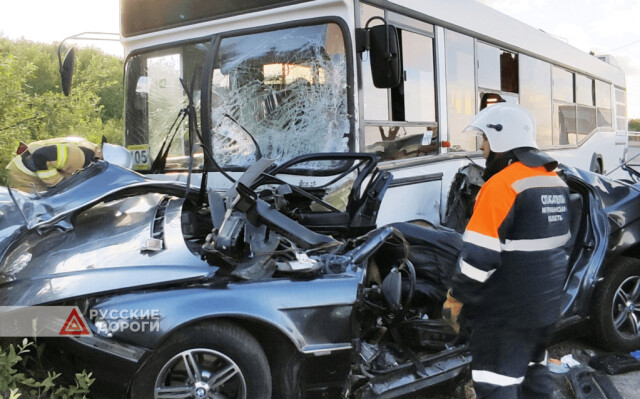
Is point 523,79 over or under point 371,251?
over

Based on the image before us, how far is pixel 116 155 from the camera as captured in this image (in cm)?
485

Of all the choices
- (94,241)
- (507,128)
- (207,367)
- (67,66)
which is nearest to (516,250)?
(507,128)

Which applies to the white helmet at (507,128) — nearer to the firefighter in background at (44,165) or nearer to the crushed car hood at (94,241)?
the crushed car hood at (94,241)

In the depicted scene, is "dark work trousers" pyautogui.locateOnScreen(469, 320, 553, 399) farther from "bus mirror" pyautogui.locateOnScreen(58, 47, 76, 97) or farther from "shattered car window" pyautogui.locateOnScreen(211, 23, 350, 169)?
"bus mirror" pyautogui.locateOnScreen(58, 47, 76, 97)

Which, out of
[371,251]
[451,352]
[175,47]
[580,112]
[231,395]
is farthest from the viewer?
[580,112]

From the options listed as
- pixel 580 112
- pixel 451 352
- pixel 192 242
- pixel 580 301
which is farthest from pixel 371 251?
pixel 580 112

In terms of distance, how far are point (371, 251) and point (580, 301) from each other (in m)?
1.71

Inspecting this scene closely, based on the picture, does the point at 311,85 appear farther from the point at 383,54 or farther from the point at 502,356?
the point at 502,356

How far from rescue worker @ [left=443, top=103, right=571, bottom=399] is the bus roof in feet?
7.59

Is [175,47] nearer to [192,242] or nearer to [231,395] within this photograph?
[192,242]

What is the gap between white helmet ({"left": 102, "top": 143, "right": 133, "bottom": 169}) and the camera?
4762 millimetres

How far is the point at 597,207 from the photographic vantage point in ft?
13.8

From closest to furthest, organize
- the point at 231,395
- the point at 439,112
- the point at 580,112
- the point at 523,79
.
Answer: the point at 231,395
the point at 439,112
the point at 523,79
the point at 580,112

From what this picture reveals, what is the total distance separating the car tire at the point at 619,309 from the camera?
4.39 metres
